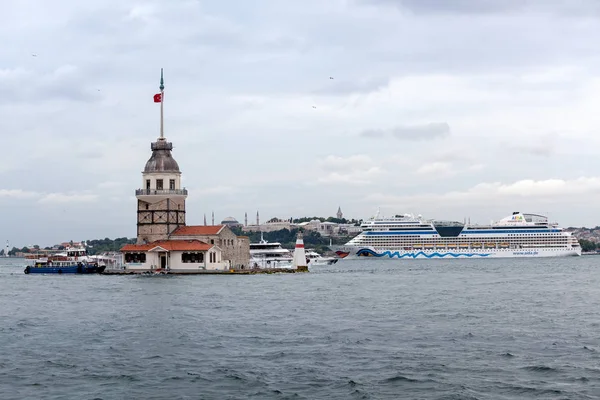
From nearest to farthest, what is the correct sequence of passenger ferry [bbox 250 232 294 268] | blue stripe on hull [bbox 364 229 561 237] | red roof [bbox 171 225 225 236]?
red roof [bbox 171 225 225 236], passenger ferry [bbox 250 232 294 268], blue stripe on hull [bbox 364 229 561 237]

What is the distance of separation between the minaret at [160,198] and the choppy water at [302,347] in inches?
1263

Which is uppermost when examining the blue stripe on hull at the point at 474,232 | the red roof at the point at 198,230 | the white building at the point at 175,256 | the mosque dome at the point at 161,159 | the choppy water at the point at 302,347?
the mosque dome at the point at 161,159

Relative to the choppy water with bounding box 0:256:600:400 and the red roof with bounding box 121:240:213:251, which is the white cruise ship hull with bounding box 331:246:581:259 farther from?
the choppy water with bounding box 0:256:600:400

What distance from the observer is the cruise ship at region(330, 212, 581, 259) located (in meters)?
163

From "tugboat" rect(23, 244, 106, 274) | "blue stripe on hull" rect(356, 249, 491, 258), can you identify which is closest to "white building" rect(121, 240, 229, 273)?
"tugboat" rect(23, 244, 106, 274)

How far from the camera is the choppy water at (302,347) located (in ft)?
70.3

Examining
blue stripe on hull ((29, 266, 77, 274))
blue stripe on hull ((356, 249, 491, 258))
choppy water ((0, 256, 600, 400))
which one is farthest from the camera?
blue stripe on hull ((356, 249, 491, 258))

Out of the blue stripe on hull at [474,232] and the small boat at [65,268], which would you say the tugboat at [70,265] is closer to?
the small boat at [65,268]

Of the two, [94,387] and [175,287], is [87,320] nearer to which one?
[94,387]

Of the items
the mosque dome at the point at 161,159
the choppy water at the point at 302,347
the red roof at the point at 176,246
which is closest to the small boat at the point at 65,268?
the red roof at the point at 176,246

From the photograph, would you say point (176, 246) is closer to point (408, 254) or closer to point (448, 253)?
point (408, 254)

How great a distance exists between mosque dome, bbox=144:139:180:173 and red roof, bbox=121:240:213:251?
808cm

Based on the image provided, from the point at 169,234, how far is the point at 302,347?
55.4m

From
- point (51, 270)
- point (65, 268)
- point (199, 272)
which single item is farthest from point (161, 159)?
point (51, 270)
